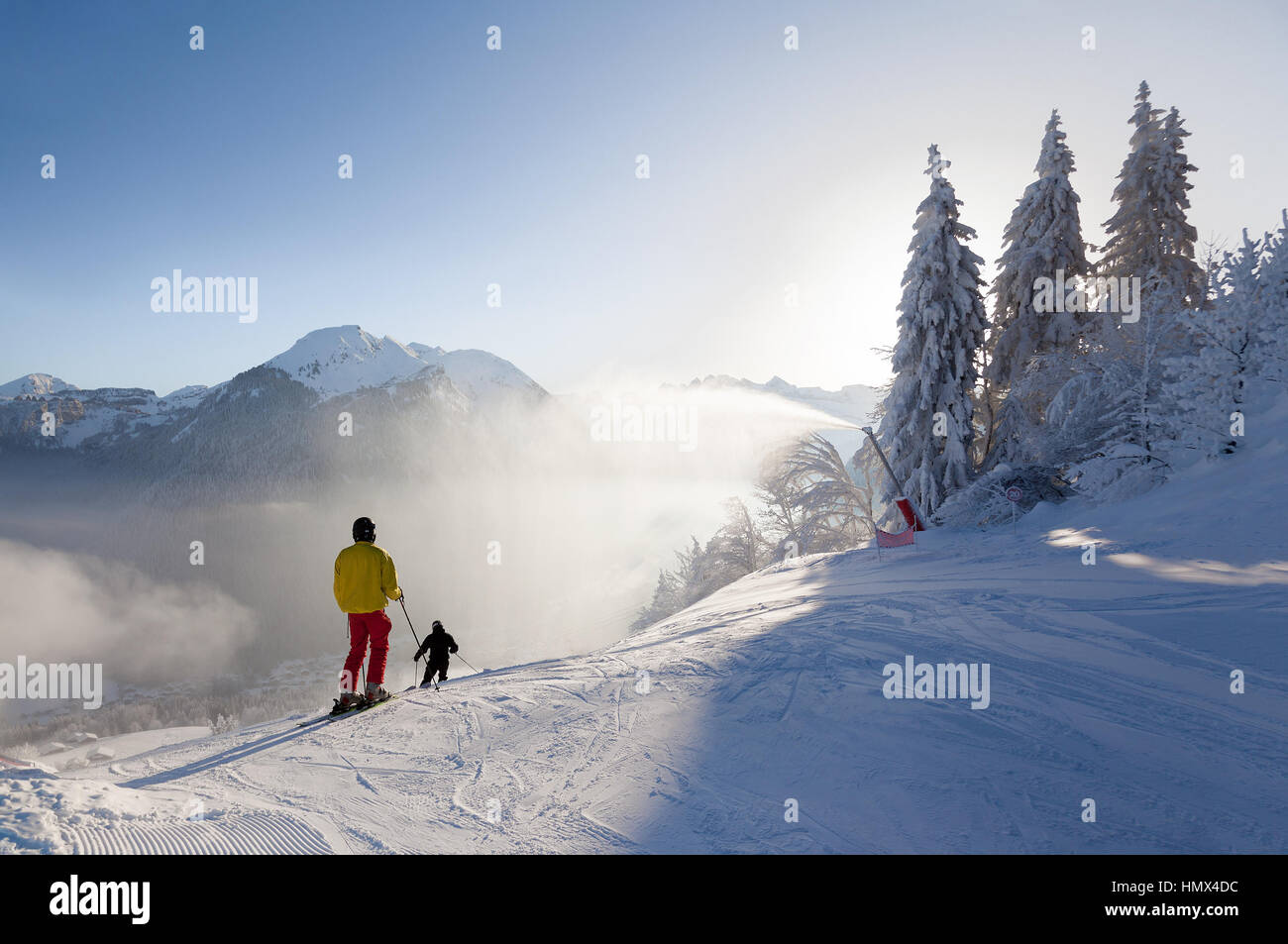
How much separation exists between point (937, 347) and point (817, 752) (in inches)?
685

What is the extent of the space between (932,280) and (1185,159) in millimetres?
14849

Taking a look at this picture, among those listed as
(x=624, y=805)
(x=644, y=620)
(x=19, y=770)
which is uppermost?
(x=19, y=770)

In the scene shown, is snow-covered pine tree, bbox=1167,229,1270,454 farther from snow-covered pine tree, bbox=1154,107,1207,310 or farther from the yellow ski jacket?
the yellow ski jacket

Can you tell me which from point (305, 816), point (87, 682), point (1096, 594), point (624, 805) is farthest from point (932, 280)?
point (87, 682)

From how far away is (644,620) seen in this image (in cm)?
3894

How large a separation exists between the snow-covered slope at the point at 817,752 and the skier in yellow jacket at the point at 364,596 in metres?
0.66

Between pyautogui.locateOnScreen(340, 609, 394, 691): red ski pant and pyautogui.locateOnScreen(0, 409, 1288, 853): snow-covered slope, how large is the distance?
63cm

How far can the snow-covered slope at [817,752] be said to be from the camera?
A: 3.20m

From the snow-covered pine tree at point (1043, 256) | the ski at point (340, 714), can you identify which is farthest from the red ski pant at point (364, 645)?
the snow-covered pine tree at point (1043, 256)

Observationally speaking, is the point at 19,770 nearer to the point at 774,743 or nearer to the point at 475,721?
the point at 475,721

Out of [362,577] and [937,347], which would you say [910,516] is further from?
[362,577]

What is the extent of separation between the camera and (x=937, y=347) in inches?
706

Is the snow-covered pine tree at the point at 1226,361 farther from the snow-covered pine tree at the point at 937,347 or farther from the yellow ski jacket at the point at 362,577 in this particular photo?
the yellow ski jacket at the point at 362,577

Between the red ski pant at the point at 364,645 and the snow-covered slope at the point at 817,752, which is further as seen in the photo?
the red ski pant at the point at 364,645
